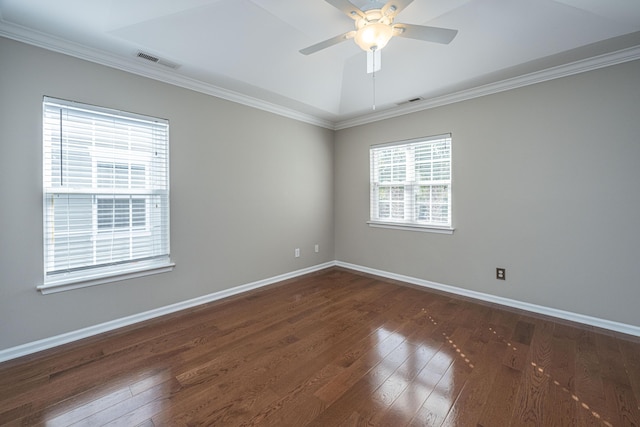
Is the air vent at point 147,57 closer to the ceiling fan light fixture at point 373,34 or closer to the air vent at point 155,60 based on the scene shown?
the air vent at point 155,60

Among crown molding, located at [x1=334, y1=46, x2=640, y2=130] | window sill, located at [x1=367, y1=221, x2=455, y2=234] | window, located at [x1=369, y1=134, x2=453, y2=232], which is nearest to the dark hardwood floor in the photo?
window sill, located at [x1=367, y1=221, x2=455, y2=234]

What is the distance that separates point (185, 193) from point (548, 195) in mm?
3780

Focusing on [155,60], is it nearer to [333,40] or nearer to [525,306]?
[333,40]

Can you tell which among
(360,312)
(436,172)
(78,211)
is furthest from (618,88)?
(78,211)

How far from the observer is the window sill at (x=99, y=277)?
2.25 meters

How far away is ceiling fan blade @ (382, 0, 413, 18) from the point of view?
64.6 inches

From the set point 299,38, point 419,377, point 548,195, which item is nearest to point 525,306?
point 548,195

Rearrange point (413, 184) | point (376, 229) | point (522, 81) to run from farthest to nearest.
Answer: point (376, 229), point (413, 184), point (522, 81)

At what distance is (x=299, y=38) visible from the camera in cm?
271

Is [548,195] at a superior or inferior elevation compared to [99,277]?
superior

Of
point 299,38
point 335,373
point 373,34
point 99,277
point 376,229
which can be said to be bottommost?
point 335,373

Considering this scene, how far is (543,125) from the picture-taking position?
2820mm

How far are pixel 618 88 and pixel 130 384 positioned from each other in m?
4.56

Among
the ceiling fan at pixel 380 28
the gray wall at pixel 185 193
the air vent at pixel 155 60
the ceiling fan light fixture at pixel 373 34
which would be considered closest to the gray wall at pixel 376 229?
the gray wall at pixel 185 193
